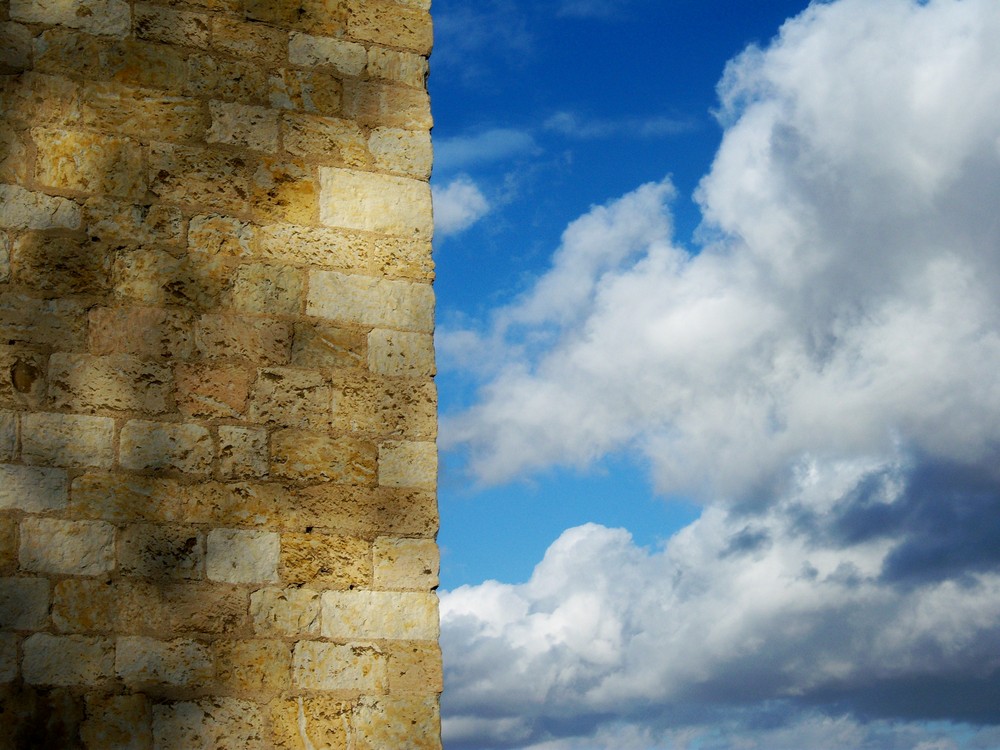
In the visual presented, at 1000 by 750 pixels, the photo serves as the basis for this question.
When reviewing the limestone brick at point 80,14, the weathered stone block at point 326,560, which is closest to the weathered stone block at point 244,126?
the limestone brick at point 80,14

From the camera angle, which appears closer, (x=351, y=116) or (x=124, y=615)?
(x=124, y=615)

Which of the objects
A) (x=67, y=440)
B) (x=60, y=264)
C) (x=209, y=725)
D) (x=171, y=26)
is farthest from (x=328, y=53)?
(x=209, y=725)

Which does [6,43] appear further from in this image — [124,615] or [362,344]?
[124,615]

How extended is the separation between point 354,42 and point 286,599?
225cm

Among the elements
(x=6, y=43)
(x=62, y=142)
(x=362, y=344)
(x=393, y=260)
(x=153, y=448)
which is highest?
(x=6, y=43)

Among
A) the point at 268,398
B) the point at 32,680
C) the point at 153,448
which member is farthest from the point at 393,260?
the point at 32,680

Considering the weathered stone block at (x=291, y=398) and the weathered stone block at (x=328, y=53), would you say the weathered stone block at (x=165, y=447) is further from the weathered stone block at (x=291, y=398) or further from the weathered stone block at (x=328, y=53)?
the weathered stone block at (x=328, y=53)

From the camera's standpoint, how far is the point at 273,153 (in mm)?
4633

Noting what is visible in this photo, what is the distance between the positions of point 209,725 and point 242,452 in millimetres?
935

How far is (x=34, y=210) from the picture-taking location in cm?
425

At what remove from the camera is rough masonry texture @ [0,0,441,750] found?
4008 millimetres

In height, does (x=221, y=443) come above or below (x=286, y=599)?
above

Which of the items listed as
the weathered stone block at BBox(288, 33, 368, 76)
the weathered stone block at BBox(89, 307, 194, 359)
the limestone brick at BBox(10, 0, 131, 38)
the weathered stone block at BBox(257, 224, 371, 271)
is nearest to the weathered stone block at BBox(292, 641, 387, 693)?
the weathered stone block at BBox(89, 307, 194, 359)

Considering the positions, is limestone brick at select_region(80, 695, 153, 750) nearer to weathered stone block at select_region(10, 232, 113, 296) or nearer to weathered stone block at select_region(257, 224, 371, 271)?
weathered stone block at select_region(10, 232, 113, 296)
